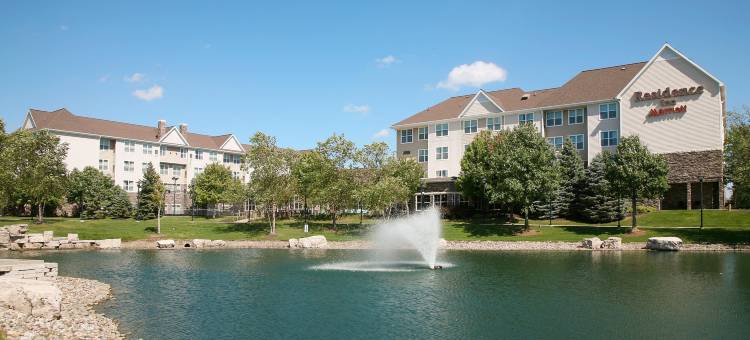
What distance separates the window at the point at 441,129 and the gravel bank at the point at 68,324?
184 feet

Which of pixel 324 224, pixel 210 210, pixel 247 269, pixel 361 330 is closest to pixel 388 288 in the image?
pixel 361 330

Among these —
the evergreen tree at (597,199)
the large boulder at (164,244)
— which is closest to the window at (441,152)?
the evergreen tree at (597,199)

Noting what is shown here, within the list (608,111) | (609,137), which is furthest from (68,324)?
(608,111)

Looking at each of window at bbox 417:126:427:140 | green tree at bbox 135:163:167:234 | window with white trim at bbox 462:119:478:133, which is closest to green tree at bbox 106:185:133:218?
green tree at bbox 135:163:167:234

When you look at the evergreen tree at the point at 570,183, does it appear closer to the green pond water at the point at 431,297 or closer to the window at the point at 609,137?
the window at the point at 609,137

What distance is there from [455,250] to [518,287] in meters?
19.9

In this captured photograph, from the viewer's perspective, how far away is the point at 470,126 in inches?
2822

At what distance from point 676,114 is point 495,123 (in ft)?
67.5

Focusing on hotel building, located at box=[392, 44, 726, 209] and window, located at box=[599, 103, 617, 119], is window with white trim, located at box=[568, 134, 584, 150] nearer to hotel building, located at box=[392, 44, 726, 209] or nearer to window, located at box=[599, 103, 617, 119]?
hotel building, located at box=[392, 44, 726, 209]

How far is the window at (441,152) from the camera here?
73.5 meters

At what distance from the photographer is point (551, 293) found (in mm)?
24547

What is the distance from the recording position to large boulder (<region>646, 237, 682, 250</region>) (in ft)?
140

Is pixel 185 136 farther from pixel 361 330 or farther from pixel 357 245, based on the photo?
pixel 361 330

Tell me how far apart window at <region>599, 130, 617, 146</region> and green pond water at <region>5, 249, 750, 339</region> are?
2429 centimetres
